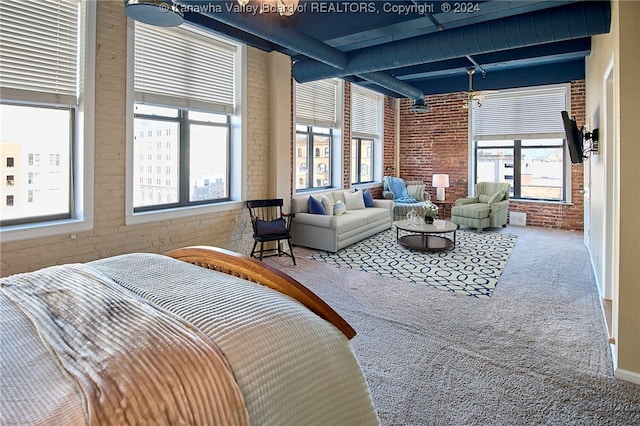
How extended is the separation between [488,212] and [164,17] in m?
6.71

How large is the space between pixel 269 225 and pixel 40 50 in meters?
3.13

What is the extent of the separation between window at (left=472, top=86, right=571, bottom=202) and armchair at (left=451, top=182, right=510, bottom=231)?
2.36 feet

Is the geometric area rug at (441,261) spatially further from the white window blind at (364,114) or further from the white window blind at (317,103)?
the white window blind at (364,114)

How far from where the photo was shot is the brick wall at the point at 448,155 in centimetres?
774

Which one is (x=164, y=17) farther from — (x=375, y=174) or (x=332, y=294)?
(x=375, y=174)

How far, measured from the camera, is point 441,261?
5.38 metres

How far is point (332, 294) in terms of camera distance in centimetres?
410

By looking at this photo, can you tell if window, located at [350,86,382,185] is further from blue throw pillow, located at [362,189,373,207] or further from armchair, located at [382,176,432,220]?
blue throw pillow, located at [362,189,373,207]

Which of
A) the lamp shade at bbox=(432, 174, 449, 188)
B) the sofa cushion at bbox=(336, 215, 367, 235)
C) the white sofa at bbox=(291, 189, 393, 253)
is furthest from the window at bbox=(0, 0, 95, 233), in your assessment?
the lamp shade at bbox=(432, 174, 449, 188)

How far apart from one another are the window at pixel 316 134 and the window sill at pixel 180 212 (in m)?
1.69

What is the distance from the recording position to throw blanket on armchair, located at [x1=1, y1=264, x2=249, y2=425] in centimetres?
92

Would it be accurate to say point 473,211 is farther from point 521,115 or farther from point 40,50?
point 40,50

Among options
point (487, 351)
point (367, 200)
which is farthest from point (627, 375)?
point (367, 200)

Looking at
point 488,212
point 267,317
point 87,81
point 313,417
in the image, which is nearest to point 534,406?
point 313,417
